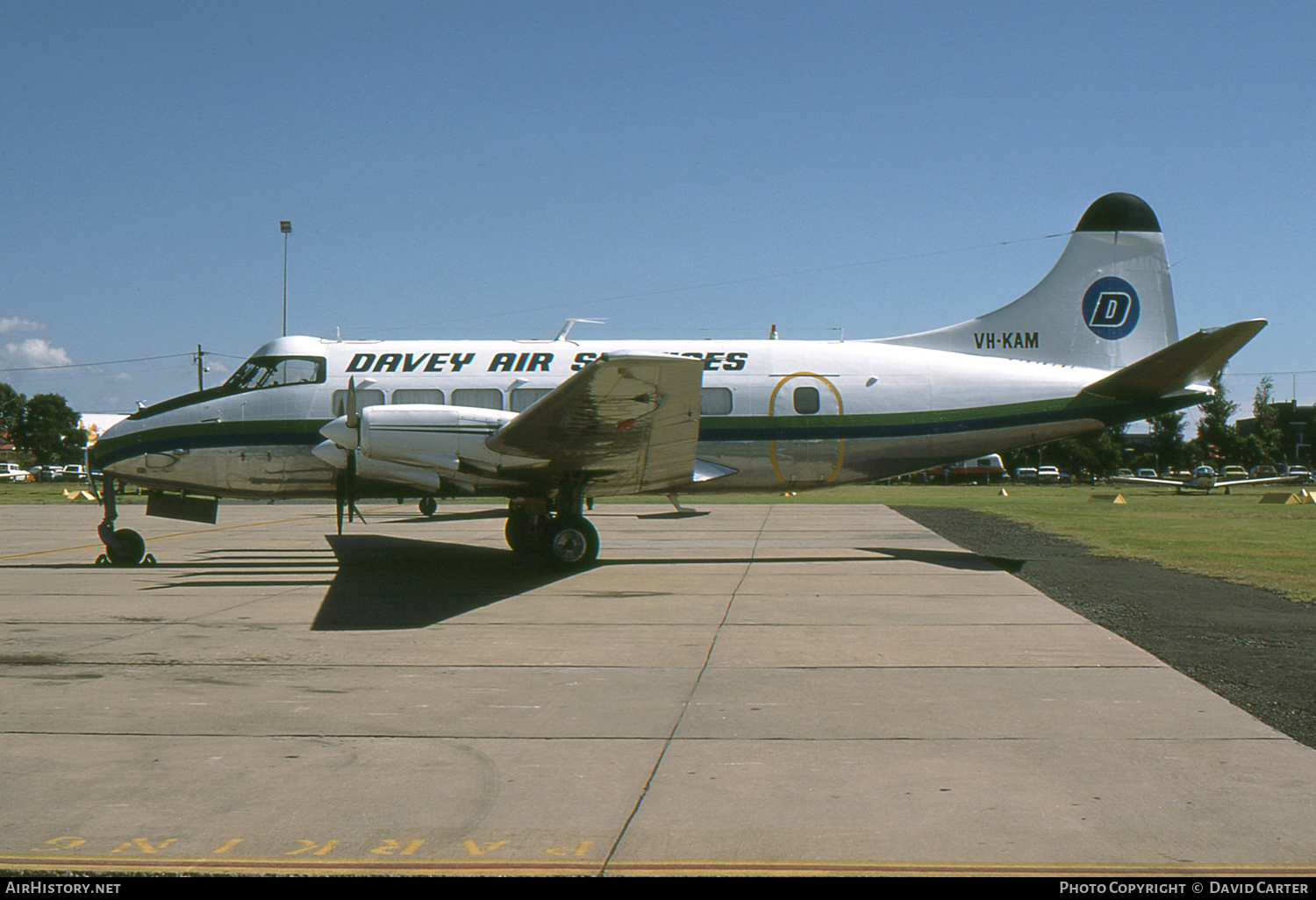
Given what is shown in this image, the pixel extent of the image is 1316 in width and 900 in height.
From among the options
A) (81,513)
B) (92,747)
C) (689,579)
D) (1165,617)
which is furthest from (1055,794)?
(81,513)

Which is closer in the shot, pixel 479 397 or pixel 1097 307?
pixel 479 397

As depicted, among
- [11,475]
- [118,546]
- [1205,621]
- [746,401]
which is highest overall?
[746,401]

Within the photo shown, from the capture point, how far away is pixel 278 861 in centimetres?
382

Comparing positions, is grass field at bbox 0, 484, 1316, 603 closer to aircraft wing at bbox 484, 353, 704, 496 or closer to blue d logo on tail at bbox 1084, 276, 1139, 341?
blue d logo on tail at bbox 1084, 276, 1139, 341

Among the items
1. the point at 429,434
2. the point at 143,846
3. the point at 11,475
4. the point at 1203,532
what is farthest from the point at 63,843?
the point at 11,475

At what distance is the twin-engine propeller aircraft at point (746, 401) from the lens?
14.7 m

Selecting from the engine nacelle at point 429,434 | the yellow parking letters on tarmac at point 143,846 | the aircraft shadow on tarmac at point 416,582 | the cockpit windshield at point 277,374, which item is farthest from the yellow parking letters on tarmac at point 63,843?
the cockpit windshield at point 277,374

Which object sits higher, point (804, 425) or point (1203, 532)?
point (804, 425)

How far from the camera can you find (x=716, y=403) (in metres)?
15.2

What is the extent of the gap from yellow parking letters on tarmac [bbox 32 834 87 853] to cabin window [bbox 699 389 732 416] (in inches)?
462

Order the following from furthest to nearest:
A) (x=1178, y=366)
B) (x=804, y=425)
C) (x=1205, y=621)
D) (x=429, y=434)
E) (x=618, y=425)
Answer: (x=804, y=425)
(x=1178, y=366)
(x=429, y=434)
(x=618, y=425)
(x=1205, y=621)

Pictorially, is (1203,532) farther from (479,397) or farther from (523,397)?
(479,397)

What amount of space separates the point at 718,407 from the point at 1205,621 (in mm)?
7610

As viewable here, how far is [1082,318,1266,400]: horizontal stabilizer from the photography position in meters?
13.0
